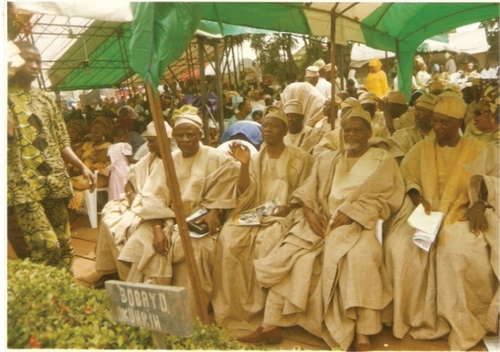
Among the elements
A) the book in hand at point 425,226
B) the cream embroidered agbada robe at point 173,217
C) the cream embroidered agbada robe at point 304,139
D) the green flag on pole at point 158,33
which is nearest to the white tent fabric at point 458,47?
the cream embroidered agbada robe at point 304,139

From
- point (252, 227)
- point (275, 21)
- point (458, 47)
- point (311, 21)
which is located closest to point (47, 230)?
point (252, 227)

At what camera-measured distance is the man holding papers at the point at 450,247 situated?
10.7 feet

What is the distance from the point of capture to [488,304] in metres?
3.30

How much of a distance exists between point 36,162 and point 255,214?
1.72 m

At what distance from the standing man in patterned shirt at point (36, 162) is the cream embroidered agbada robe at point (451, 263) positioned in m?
2.40

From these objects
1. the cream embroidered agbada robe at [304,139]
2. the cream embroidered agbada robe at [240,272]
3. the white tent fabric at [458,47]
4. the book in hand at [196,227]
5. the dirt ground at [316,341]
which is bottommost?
the dirt ground at [316,341]

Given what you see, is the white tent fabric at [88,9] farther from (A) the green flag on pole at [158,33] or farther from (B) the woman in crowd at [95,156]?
→ (B) the woman in crowd at [95,156]

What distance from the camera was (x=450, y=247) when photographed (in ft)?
10.9

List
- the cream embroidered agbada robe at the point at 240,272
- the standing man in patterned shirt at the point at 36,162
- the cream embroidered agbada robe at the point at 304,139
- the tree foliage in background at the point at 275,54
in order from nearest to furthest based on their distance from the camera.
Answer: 1. the standing man in patterned shirt at the point at 36,162
2. the cream embroidered agbada robe at the point at 240,272
3. the cream embroidered agbada robe at the point at 304,139
4. the tree foliage in background at the point at 275,54

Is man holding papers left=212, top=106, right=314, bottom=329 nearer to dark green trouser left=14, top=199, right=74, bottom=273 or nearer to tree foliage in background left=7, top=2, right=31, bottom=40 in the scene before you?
dark green trouser left=14, top=199, right=74, bottom=273

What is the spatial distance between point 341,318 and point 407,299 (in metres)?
0.49

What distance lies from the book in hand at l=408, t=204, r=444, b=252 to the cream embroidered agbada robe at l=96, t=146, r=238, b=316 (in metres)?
1.49

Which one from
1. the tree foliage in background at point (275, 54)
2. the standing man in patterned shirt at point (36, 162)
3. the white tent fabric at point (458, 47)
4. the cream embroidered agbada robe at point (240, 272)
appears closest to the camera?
the standing man in patterned shirt at point (36, 162)

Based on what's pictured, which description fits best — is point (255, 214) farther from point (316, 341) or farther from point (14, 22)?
point (14, 22)
